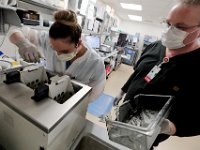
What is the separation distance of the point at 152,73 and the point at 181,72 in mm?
168

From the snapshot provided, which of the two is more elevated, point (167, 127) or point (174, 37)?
point (174, 37)

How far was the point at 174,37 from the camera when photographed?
86 centimetres

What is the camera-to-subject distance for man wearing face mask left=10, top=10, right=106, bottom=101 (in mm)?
816

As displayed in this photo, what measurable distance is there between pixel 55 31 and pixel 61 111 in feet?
1.68

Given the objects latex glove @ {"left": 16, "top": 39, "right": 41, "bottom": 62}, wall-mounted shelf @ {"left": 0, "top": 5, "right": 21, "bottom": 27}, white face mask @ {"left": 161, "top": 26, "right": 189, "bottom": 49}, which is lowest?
latex glove @ {"left": 16, "top": 39, "right": 41, "bottom": 62}

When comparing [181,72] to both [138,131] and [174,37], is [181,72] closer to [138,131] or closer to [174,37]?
[174,37]

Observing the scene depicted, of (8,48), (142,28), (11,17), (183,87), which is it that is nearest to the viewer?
(183,87)

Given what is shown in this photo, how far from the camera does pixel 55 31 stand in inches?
31.3

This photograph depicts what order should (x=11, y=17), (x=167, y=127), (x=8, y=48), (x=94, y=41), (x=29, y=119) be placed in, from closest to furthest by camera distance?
(x=29, y=119) < (x=167, y=127) < (x=11, y=17) < (x=8, y=48) < (x=94, y=41)

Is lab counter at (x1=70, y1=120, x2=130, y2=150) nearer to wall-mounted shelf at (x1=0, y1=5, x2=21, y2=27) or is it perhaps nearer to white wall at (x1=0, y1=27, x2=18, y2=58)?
wall-mounted shelf at (x1=0, y1=5, x2=21, y2=27)

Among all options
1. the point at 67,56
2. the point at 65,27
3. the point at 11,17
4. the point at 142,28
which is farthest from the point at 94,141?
the point at 142,28

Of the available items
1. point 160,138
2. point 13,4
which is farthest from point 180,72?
point 13,4

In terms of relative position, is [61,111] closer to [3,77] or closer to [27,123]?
[27,123]

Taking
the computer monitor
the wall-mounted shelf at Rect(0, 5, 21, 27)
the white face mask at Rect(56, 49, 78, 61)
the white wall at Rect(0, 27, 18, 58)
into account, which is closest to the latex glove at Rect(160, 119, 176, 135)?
the white face mask at Rect(56, 49, 78, 61)
